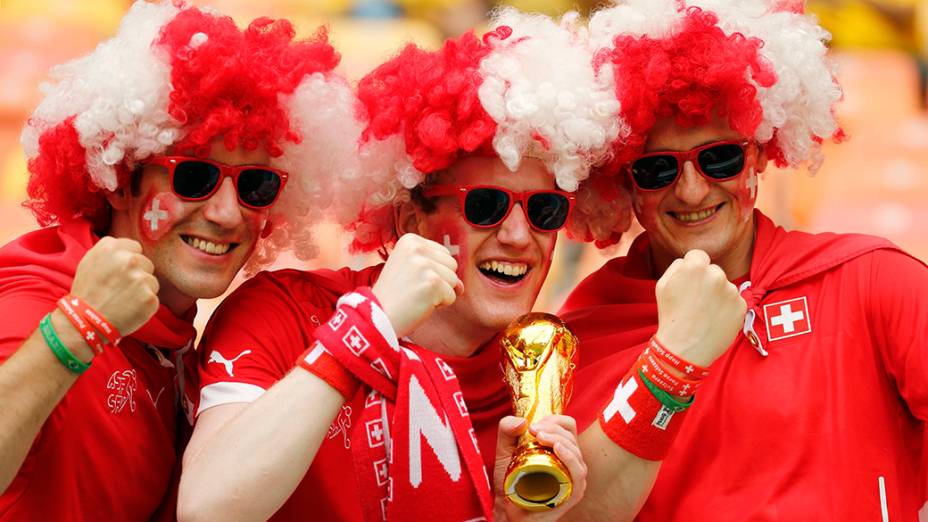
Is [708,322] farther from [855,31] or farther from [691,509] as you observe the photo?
[855,31]

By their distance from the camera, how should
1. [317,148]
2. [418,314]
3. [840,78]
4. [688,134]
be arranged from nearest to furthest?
1. [418,314]
2. [688,134]
3. [317,148]
4. [840,78]

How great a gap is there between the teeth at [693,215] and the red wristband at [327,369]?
1192 millimetres

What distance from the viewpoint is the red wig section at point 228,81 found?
132 inches

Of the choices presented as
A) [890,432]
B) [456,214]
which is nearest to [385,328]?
[456,214]

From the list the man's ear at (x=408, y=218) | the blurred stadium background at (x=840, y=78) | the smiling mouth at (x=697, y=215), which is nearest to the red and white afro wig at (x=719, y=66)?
the smiling mouth at (x=697, y=215)

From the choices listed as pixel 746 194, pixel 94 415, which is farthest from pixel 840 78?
pixel 94 415

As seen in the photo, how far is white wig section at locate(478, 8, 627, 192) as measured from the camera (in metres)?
3.49

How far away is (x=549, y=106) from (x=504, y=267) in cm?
46

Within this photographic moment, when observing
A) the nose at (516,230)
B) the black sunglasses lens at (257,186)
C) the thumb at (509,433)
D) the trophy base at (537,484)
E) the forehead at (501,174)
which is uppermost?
the black sunglasses lens at (257,186)

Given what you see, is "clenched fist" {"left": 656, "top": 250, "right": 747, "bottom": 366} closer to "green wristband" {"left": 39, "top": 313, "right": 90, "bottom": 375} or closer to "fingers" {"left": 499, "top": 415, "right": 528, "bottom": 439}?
"fingers" {"left": 499, "top": 415, "right": 528, "bottom": 439}

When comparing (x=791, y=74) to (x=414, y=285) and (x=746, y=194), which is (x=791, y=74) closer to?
(x=746, y=194)

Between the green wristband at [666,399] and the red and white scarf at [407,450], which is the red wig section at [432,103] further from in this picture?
the green wristband at [666,399]

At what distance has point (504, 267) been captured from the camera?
3.54 m

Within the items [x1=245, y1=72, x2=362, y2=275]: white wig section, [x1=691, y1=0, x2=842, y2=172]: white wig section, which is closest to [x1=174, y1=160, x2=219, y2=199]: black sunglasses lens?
[x1=245, y1=72, x2=362, y2=275]: white wig section
